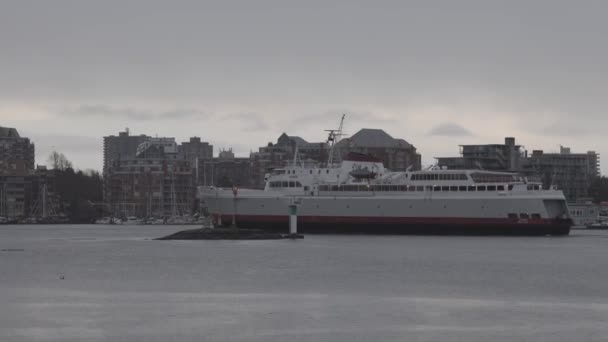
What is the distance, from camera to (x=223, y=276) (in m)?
54.7

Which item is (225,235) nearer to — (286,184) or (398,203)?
(286,184)

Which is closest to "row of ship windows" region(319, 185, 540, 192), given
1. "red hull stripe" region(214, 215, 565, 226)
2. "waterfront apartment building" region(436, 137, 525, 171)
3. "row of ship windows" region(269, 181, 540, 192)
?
"row of ship windows" region(269, 181, 540, 192)

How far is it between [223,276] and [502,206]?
48424 mm

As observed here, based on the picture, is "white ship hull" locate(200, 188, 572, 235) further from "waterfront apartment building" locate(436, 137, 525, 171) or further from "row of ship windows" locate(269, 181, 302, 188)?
"waterfront apartment building" locate(436, 137, 525, 171)

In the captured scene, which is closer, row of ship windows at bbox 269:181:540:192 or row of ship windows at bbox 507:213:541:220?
row of ship windows at bbox 507:213:541:220

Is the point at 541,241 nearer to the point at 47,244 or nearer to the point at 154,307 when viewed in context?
the point at 47,244

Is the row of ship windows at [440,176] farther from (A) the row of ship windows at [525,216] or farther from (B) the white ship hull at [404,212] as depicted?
(A) the row of ship windows at [525,216]

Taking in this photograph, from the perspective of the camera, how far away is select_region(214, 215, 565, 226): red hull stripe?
98438 millimetres

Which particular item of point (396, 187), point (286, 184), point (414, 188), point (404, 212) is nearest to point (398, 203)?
point (404, 212)

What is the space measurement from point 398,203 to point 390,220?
1718 mm

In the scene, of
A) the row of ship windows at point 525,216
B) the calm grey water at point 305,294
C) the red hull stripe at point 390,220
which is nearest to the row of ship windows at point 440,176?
the red hull stripe at point 390,220

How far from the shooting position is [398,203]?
10150 centimetres

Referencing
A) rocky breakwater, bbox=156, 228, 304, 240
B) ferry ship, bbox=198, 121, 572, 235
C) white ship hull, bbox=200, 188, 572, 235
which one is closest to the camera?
rocky breakwater, bbox=156, 228, 304, 240

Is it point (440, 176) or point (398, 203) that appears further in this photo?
point (440, 176)
